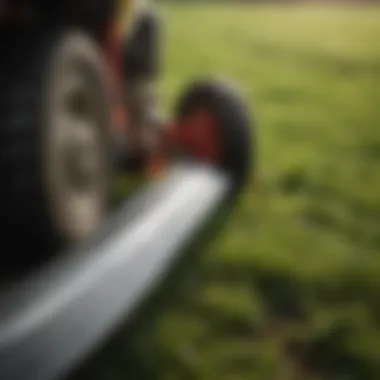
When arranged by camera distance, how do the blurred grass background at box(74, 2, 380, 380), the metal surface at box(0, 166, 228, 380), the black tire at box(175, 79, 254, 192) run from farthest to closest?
the black tire at box(175, 79, 254, 192), the blurred grass background at box(74, 2, 380, 380), the metal surface at box(0, 166, 228, 380)

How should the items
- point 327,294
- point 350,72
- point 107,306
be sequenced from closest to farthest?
point 107,306, point 327,294, point 350,72

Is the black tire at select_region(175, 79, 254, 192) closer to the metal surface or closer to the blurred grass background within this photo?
the blurred grass background

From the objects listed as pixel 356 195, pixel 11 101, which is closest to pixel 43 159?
pixel 11 101

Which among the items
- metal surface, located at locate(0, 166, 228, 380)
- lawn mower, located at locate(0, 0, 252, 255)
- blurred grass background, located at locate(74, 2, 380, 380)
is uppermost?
lawn mower, located at locate(0, 0, 252, 255)

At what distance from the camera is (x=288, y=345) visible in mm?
675

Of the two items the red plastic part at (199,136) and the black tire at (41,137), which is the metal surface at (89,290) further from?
the red plastic part at (199,136)

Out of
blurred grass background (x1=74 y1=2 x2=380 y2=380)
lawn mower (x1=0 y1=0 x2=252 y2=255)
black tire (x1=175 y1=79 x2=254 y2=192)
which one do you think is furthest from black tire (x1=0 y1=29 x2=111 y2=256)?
black tire (x1=175 y1=79 x2=254 y2=192)

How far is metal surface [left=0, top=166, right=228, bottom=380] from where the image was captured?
0.51 meters

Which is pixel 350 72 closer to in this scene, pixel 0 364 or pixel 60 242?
pixel 60 242

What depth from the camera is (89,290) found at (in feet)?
1.92

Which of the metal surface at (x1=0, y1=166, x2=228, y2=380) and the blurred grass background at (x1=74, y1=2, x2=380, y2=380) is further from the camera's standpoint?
the blurred grass background at (x1=74, y1=2, x2=380, y2=380)

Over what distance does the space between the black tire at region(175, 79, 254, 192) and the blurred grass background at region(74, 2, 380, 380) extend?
3 centimetres

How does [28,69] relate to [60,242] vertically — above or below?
above

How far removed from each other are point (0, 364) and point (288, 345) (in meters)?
0.26
